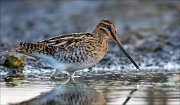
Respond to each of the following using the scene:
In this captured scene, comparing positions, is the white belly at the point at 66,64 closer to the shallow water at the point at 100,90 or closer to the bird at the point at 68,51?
the bird at the point at 68,51

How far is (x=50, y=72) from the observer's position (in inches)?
399

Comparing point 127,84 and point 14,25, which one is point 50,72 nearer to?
point 127,84

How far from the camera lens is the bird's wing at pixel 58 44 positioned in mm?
9258

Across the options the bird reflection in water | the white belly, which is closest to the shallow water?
the bird reflection in water

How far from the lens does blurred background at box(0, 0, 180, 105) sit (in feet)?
27.7

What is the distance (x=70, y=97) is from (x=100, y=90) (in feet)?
2.05

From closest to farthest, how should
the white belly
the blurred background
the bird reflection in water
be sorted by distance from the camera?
the bird reflection in water → the blurred background → the white belly

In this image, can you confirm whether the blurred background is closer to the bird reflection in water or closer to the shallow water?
the shallow water

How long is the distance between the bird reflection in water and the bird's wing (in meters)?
1.00

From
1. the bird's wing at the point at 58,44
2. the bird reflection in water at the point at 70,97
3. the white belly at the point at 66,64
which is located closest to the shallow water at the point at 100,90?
the bird reflection in water at the point at 70,97

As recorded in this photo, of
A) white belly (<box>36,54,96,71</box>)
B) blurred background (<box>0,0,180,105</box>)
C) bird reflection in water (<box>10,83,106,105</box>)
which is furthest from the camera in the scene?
white belly (<box>36,54,96,71</box>)

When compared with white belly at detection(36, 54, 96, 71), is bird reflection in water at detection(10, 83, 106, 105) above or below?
below

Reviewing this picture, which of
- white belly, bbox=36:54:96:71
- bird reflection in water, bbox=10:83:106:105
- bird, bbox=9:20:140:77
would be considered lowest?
bird reflection in water, bbox=10:83:106:105

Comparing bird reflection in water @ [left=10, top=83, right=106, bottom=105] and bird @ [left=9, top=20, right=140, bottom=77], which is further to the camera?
bird @ [left=9, top=20, right=140, bottom=77]
